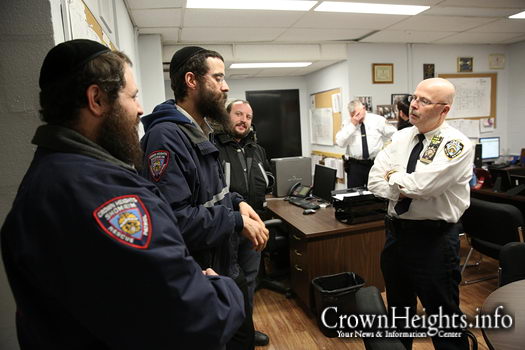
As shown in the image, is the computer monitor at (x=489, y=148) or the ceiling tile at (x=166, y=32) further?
the computer monitor at (x=489, y=148)

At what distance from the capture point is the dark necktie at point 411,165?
178 cm

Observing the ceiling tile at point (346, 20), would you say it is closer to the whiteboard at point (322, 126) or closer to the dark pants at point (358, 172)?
the dark pants at point (358, 172)

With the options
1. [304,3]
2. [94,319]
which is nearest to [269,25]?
[304,3]

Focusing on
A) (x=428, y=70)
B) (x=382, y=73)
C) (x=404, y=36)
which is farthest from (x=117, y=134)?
(x=428, y=70)

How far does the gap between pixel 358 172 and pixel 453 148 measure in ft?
7.50

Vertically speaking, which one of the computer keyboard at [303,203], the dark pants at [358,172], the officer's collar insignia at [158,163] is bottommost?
the computer keyboard at [303,203]

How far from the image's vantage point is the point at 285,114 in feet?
20.6

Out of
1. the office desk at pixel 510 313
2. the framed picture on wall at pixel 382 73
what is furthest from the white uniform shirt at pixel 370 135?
the office desk at pixel 510 313

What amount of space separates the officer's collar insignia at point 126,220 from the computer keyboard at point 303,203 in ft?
8.32

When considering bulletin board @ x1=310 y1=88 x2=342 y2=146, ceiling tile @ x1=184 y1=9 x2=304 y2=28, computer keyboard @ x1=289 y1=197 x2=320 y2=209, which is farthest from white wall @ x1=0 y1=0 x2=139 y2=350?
bulletin board @ x1=310 y1=88 x2=342 y2=146

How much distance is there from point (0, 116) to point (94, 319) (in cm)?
76

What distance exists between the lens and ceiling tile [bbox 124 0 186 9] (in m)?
2.79

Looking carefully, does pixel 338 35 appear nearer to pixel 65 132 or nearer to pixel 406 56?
pixel 406 56

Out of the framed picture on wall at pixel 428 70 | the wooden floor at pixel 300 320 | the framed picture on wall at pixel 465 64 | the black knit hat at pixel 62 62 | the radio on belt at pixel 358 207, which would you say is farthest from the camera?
the framed picture on wall at pixel 465 64
